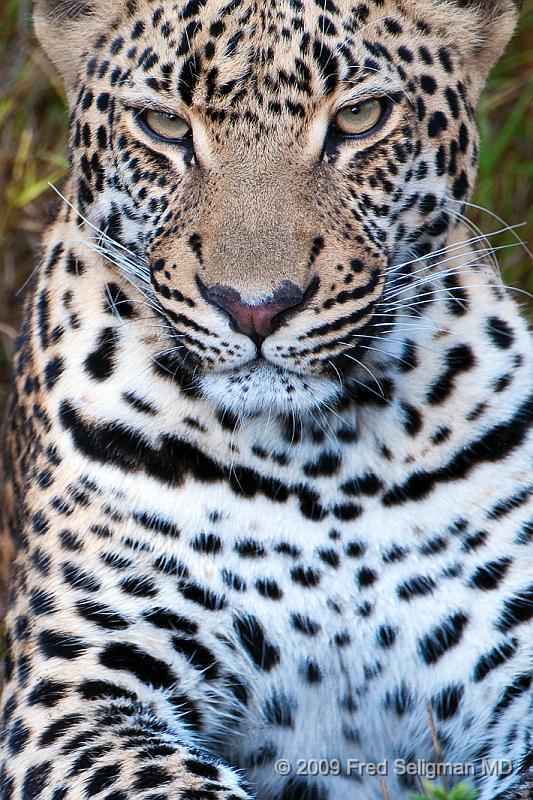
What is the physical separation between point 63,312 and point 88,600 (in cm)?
75

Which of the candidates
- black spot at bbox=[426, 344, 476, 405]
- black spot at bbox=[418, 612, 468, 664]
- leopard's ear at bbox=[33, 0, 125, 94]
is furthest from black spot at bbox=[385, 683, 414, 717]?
leopard's ear at bbox=[33, 0, 125, 94]

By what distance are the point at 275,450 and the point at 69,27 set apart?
46.0 inches

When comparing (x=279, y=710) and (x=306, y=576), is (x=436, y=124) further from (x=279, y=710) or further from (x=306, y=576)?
(x=279, y=710)

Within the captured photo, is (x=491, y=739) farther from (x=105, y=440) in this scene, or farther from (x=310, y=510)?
(x=105, y=440)

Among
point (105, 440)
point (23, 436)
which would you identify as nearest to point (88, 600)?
point (105, 440)

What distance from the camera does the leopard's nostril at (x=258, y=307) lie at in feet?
10.5

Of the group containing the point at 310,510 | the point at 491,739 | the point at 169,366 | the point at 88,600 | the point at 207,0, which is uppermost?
the point at 207,0

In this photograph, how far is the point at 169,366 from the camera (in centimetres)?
380

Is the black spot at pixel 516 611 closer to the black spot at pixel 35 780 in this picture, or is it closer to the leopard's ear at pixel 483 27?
the black spot at pixel 35 780

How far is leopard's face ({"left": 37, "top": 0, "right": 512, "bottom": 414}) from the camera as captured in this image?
131 inches

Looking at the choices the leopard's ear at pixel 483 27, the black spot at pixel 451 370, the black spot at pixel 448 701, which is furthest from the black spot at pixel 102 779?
the leopard's ear at pixel 483 27

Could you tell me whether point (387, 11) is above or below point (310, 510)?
above

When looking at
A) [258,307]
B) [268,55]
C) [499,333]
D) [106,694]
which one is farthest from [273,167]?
[106,694]

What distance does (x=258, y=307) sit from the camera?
320cm
